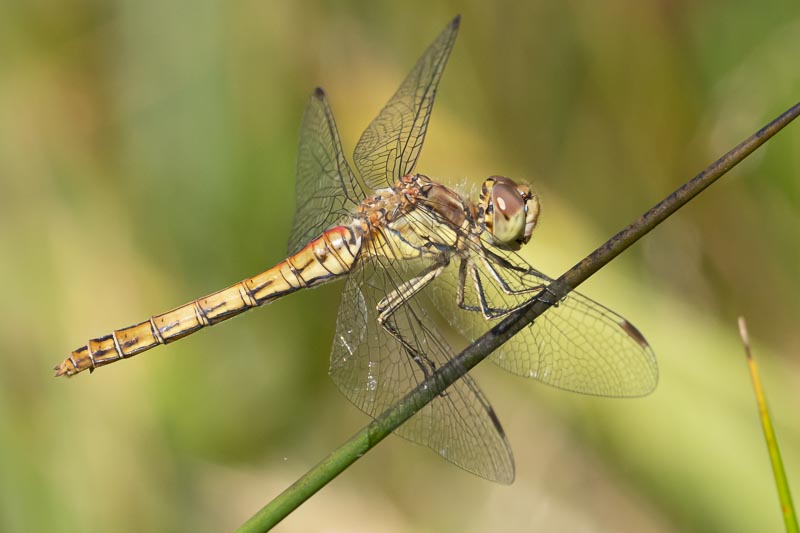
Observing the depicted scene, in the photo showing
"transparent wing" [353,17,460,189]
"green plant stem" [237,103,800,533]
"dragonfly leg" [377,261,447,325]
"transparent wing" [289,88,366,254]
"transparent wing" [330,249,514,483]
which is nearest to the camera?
"green plant stem" [237,103,800,533]

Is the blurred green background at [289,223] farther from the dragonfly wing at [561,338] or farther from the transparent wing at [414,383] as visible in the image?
the transparent wing at [414,383]

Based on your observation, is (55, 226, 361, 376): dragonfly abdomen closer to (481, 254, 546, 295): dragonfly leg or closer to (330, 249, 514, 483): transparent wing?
(330, 249, 514, 483): transparent wing

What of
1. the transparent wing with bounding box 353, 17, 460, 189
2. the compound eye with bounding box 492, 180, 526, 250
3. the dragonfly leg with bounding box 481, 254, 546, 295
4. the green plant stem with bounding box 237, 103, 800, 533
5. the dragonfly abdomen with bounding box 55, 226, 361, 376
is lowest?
the green plant stem with bounding box 237, 103, 800, 533

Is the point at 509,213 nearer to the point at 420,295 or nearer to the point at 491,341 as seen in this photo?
the point at 420,295

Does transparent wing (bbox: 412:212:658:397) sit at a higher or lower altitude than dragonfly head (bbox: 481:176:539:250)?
lower

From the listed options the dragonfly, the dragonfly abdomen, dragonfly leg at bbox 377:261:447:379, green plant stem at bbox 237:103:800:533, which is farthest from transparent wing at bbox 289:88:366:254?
green plant stem at bbox 237:103:800:533

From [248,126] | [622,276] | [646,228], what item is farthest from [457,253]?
[248,126]

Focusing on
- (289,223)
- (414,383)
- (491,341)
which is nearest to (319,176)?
(289,223)

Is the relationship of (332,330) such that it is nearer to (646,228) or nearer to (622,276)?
(622,276)
